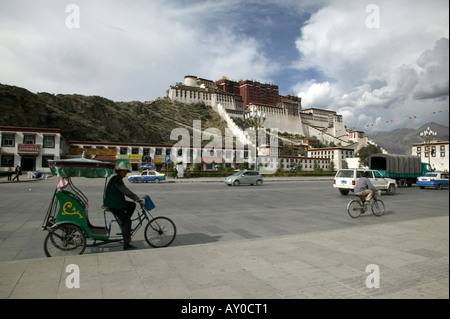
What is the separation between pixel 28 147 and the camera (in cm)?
→ 4247

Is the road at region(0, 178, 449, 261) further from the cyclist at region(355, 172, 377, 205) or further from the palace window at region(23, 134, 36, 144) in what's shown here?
the palace window at region(23, 134, 36, 144)

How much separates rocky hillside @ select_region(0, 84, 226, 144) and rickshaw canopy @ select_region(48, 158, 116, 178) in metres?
66.2

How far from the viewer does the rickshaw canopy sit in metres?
5.60

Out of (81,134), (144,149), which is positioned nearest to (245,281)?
(144,149)

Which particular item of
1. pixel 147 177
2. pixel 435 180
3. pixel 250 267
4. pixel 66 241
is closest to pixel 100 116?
pixel 147 177

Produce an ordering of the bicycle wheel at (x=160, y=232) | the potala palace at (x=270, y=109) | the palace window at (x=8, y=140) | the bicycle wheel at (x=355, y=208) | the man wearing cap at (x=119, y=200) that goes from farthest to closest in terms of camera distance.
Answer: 1. the potala palace at (x=270, y=109)
2. the palace window at (x=8, y=140)
3. the bicycle wheel at (x=355, y=208)
4. the bicycle wheel at (x=160, y=232)
5. the man wearing cap at (x=119, y=200)

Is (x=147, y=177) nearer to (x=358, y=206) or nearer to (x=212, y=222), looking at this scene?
(x=212, y=222)

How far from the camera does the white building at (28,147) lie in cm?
4188

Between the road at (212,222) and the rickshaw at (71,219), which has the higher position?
the rickshaw at (71,219)

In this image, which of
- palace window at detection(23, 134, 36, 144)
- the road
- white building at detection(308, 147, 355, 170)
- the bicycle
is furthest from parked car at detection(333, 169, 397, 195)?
white building at detection(308, 147, 355, 170)

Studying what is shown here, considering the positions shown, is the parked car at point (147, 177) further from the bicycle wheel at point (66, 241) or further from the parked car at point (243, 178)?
the bicycle wheel at point (66, 241)

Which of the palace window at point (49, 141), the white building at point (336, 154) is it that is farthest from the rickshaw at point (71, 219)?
the white building at point (336, 154)

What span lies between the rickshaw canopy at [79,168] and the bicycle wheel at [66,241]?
1.02 meters
